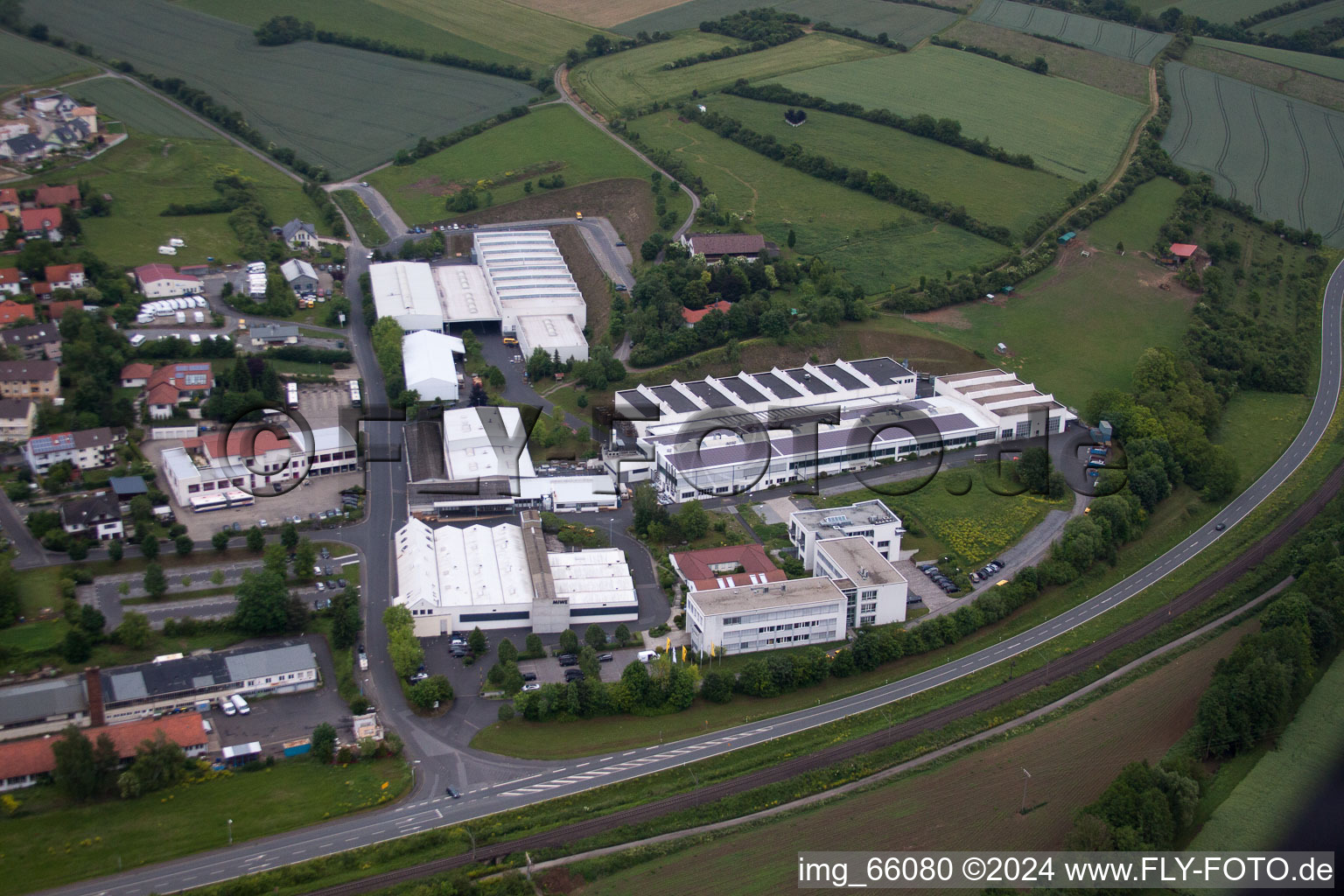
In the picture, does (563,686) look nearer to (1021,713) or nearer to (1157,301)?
(1021,713)

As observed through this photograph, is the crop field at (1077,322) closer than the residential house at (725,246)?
Yes

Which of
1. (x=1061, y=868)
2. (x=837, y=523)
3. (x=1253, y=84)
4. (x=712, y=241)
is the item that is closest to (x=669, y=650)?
(x=837, y=523)

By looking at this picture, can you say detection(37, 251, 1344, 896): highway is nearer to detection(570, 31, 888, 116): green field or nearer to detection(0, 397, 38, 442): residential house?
detection(0, 397, 38, 442): residential house

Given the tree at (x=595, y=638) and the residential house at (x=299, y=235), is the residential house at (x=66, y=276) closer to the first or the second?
the residential house at (x=299, y=235)

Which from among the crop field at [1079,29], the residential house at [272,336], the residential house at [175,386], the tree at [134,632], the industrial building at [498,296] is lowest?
the tree at [134,632]

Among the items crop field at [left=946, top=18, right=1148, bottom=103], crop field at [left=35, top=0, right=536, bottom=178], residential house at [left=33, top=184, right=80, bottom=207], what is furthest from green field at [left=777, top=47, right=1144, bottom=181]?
residential house at [left=33, top=184, right=80, bottom=207]

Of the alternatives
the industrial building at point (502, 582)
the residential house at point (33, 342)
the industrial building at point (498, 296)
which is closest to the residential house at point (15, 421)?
the residential house at point (33, 342)
